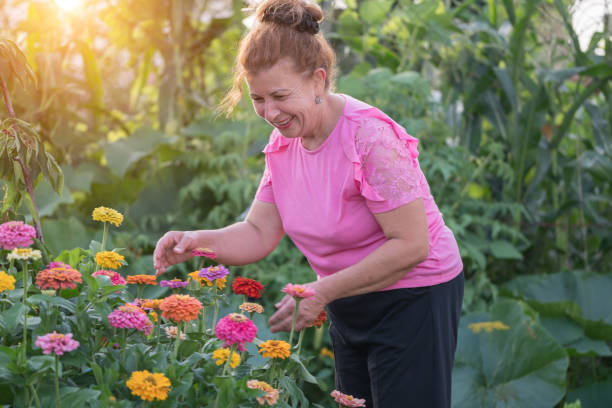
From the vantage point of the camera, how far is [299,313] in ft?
3.91

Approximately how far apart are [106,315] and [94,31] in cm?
289

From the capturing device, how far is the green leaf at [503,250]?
9.36ft

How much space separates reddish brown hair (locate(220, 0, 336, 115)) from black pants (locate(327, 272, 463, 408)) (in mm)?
517

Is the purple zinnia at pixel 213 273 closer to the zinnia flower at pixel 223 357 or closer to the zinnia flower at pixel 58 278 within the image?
the zinnia flower at pixel 223 357

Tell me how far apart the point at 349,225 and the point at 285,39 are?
15.5 inches

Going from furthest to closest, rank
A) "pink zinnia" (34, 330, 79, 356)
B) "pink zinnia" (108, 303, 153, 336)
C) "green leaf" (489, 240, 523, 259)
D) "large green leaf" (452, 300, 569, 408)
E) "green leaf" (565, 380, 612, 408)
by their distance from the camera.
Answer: "green leaf" (489, 240, 523, 259) → "green leaf" (565, 380, 612, 408) → "large green leaf" (452, 300, 569, 408) → "pink zinnia" (108, 303, 153, 336) → "pink zinnia" (34, 330, 79, 356)

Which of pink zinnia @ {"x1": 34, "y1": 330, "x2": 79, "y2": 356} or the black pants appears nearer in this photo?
pink zinnia @ {"x1": 34, "y1": 330, "x2": 79, "y2": 356}

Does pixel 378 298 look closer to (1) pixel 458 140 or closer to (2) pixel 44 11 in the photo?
(1) pixel 458 140

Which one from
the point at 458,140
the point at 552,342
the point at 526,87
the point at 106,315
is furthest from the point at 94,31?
the point at 106,315

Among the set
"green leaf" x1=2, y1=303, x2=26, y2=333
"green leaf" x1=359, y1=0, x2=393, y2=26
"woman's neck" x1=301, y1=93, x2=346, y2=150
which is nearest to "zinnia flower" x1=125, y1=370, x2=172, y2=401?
"green leaf" x1=2, y1=303, x2=26, y2=333

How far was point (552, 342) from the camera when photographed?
2.44m

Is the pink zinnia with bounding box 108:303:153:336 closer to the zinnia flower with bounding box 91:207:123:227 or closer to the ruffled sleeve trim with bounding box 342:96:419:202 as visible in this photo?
the zinnia flower with bounding box 91:207:123:227

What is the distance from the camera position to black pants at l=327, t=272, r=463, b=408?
1477 mm

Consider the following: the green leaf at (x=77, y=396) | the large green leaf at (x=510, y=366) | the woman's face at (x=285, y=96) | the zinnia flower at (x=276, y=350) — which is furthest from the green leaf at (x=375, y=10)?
the green leaf at (x=77, y=396)
